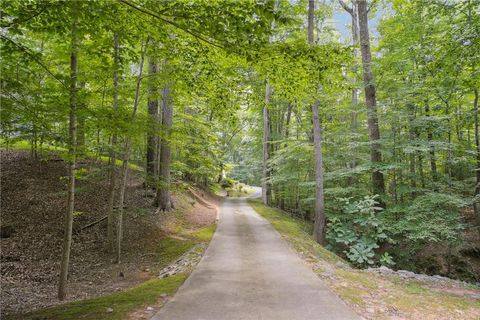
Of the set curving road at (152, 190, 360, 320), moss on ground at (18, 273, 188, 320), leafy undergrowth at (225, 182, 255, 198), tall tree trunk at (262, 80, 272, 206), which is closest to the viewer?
moss on ground at (18, 273, 188, 320)

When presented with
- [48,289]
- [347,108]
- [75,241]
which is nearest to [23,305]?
[48,289]

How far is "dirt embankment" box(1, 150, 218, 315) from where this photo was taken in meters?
7.14

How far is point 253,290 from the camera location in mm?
5367

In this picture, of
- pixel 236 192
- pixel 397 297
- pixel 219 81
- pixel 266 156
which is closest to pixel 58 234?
pixel 219 81

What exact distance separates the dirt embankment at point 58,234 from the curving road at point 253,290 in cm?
219

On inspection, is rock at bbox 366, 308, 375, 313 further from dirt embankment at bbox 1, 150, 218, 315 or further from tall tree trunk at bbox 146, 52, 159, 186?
tall tree trunk at bbox 146, 52, 159, 186

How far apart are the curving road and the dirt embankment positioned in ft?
7.19

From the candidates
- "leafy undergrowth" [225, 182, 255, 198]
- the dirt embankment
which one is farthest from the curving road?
"leafy undergrowth" [225, 182, 255, 198]

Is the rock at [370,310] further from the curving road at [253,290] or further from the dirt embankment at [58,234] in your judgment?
the dirt embankment at [58,234]

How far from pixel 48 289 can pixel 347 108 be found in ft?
44.8

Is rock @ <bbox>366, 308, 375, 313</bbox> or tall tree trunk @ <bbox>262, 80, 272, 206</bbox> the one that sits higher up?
tall tree trunk @ <bbox>262, 80, 272, 206</bbox>

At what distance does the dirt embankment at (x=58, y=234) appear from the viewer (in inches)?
281

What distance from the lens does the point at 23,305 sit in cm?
585

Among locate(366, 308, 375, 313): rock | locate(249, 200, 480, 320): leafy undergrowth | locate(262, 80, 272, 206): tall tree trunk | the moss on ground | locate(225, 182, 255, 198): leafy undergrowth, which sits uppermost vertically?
locate(262, 80, 272, 206): tall tree trunk
